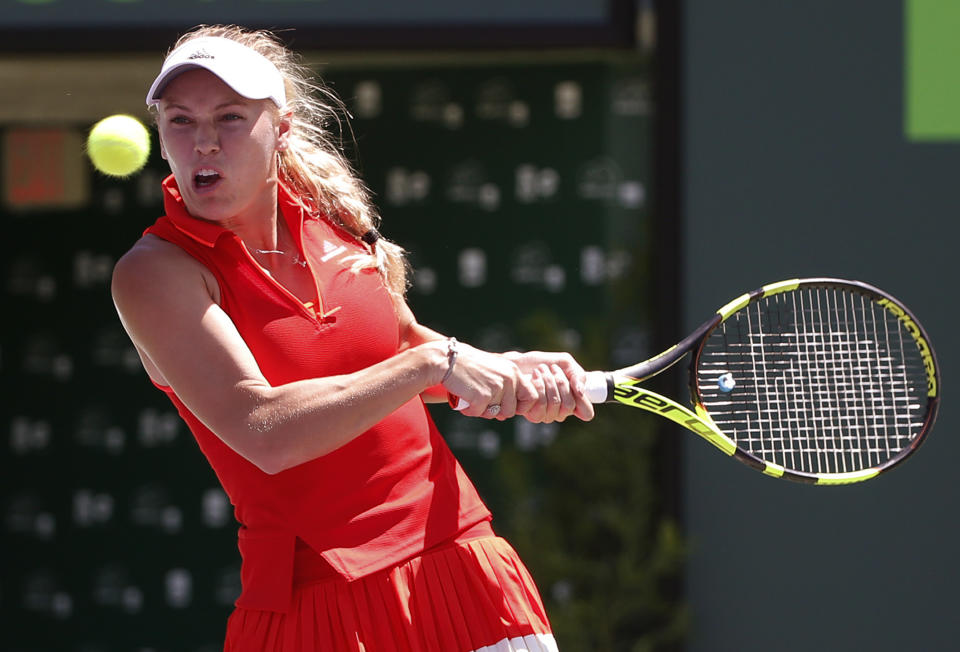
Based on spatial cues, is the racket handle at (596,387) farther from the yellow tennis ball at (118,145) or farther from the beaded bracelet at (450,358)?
the yellow tennis ball at (118,145)

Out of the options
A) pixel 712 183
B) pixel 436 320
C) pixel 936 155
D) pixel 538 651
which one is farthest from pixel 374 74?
pixel 538 651

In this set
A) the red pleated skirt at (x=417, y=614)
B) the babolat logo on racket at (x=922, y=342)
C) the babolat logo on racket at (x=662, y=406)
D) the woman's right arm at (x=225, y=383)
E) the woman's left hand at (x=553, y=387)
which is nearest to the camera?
the woman's right arm at (x=225, y=383)

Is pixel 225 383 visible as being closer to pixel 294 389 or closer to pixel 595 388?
pixel 294 389

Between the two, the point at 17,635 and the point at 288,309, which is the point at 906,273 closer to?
the point at 288,309

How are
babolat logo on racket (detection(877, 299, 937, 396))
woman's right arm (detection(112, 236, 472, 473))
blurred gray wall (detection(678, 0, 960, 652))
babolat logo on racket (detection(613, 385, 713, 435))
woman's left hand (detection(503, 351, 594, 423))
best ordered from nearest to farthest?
1. woman's right arm (detection(112, 236, 472, 473))
2. woman's left hand (detection(503, 351, 594, 423))
3. babolat logo on racket (detection(613, 385, 713, 435))
4. babolat logo on racket (detection(877, 299, 937, 396))
5. blurred gray wall (detection(678, 0, 960, 652))

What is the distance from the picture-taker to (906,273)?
14.3 ft

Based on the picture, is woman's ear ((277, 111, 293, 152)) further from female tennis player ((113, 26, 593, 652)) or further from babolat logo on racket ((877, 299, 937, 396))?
babolat logo on racket ((877, 299, 937, 396))

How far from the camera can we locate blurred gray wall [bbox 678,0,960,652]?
436cm

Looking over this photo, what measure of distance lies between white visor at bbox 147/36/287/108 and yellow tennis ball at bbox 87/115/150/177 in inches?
3.5

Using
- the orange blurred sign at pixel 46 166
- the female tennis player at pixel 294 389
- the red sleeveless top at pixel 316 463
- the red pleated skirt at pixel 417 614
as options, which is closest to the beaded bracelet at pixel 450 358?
the female tennis player at pixel 294 389

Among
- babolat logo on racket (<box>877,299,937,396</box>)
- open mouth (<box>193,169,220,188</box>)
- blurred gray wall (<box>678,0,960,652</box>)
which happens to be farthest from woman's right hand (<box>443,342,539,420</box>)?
blurred gray wall (<box>678,0,960,652</box>)

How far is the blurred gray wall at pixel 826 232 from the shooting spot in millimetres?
4363

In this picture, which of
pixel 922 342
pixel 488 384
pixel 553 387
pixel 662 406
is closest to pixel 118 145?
pixel 488 384

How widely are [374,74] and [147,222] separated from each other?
121 cm
